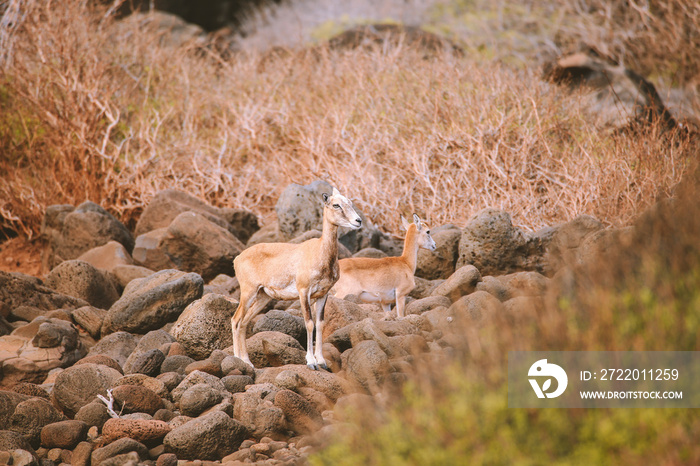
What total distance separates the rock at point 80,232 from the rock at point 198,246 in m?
1.92

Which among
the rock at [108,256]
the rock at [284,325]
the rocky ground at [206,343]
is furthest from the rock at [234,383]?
the rock at [108,256]

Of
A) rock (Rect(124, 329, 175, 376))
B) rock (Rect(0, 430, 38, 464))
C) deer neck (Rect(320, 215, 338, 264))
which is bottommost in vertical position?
rock (Rect(124, 329, 175, 376))

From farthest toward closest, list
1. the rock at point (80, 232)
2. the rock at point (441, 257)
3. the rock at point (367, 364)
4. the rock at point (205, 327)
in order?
the rock at point (80, 232)
the rock at point (441, 257)
the rock at point (205, 327)
the rock at point (367, 364)

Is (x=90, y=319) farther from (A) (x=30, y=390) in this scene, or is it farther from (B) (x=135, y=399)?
(B) (x=135, y=399)

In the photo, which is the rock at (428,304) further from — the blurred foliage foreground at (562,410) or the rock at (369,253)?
the blurred foliage foreground at (562,410)

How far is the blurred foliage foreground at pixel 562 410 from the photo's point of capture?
3412 mm

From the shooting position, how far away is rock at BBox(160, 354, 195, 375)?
6516 mm

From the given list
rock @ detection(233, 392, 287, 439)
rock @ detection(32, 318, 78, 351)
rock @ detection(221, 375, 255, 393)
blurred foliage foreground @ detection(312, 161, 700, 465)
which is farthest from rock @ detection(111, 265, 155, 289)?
blurred foliage foreground @ detection(312, 161, 700, 465)

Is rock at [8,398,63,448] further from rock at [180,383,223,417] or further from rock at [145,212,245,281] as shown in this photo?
rock at [145,212,245,281]

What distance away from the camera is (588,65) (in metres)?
18.8

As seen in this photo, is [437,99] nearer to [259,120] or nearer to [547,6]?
[259,120]

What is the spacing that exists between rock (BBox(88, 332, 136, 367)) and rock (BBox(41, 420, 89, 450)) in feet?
6.22

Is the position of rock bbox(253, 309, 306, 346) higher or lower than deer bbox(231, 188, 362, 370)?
lower

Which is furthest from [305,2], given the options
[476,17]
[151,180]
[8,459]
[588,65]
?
[8,459]
